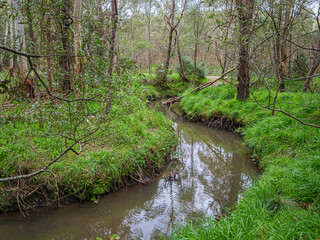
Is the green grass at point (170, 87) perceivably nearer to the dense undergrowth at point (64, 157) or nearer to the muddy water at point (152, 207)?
the muddy water at point (152, 207)

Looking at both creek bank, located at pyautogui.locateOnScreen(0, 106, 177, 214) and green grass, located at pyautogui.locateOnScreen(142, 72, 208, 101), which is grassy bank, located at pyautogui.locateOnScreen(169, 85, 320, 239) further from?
green grass, located at pyautogui.locateOnScreen(142, 72, 208, 101)

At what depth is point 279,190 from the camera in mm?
3787

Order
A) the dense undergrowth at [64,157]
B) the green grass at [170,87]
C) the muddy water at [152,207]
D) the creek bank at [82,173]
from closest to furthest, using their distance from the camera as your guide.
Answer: the dense undergrowth at [64,157], the muddy water at [152,207], the creek bank at [82,173], the green grass at [170,87]

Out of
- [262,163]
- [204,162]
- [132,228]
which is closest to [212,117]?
[204,162]

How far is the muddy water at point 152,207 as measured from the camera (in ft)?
12.8

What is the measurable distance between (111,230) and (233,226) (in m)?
2.18

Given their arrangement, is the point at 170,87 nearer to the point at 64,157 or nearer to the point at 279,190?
the point at 64,157

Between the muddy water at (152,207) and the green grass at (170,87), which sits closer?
the muddy water at (152,207)

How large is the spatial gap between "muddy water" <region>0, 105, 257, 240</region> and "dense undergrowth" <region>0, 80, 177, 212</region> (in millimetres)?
272

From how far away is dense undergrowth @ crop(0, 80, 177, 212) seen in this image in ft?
11.8

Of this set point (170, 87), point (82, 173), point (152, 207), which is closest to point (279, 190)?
point (152, 207)

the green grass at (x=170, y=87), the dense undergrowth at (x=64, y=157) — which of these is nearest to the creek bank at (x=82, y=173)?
the dense undergrowth at (x=64, y=157)

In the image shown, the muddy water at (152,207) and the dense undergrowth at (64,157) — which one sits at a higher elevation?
the dense undergrowth at (64,157)

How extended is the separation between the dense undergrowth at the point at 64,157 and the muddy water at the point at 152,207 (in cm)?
27
